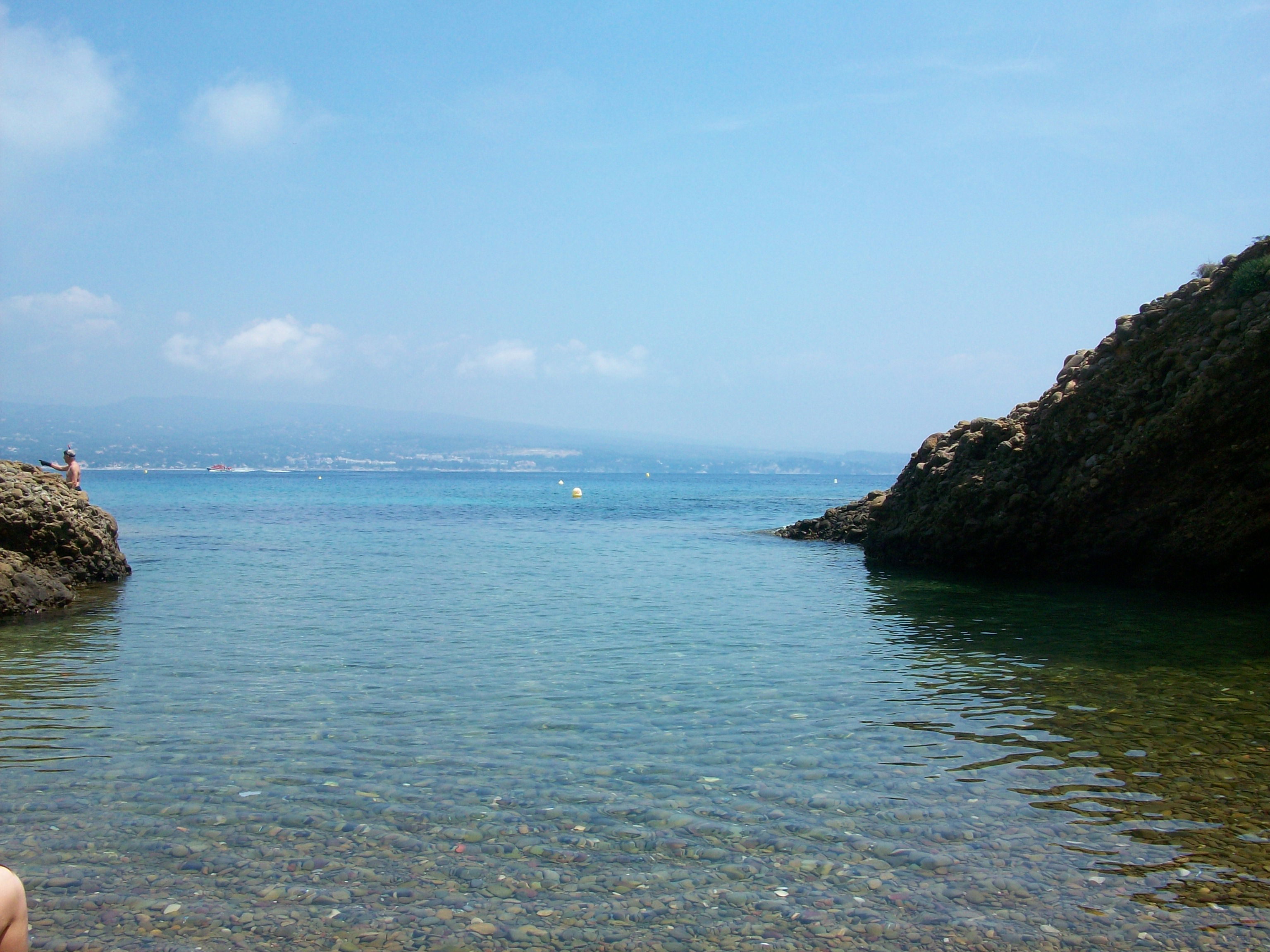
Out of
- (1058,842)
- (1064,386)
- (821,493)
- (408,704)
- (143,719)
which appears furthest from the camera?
(821,493)

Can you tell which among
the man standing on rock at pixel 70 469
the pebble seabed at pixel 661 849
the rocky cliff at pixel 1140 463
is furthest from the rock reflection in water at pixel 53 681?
the rocky cliff at pixel 1140 463

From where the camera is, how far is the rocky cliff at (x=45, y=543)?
18.2 meters

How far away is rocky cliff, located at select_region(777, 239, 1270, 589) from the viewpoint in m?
19.7

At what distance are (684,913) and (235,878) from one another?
322 centimetres

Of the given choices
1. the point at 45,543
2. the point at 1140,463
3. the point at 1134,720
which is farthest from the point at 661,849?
the point at 45,543

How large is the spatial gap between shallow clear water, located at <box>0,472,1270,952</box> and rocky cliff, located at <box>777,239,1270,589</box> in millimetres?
2209

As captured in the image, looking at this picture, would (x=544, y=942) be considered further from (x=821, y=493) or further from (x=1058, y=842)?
(x=821, y=493)

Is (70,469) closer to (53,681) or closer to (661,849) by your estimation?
(53,681)

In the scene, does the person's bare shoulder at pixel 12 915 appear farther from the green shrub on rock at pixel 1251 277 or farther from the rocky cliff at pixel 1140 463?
the green shrub on rock at pixel 1251 277

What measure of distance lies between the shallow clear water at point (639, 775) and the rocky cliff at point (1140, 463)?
2209 mm

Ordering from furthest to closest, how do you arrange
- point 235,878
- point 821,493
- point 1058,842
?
point 821,493, point 1058,842, point 235,878

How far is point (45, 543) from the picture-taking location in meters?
20.8

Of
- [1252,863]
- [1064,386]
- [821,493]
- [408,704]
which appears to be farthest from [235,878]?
[821,493]

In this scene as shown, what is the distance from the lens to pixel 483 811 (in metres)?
7.96
